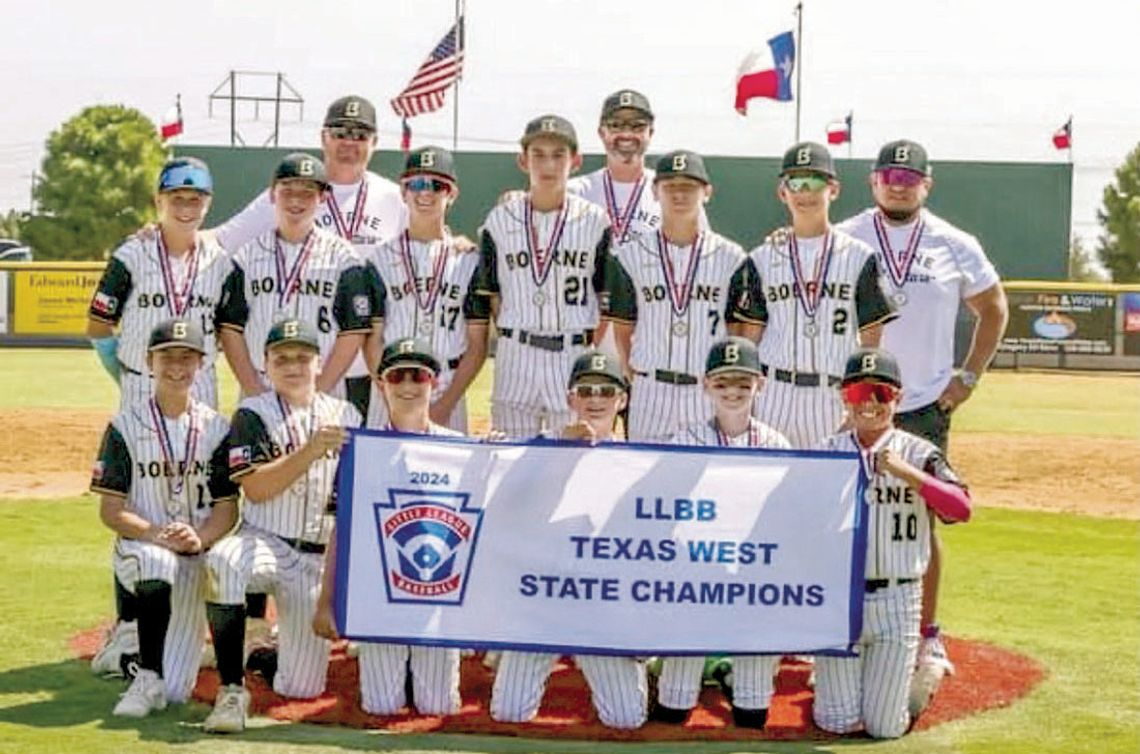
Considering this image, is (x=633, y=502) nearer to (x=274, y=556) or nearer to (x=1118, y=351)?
(x=274, y=556)

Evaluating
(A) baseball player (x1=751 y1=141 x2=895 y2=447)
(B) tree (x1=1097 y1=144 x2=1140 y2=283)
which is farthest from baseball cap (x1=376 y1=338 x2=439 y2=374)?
(B) tree (x1=1097 y1=144 x2=1140 y2=283)

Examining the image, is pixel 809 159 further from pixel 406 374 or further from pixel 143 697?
pixel 143 697

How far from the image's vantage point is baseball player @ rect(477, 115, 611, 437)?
747 cm

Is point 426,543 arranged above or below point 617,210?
below

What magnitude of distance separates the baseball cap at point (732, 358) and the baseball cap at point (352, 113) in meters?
2.20

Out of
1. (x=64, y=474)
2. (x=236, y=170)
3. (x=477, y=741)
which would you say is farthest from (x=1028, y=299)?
(x=477, y=741)

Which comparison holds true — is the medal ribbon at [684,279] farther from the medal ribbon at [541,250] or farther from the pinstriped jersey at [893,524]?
the pinstriped jersey at [893,524]

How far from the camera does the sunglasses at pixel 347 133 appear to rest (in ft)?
25.9

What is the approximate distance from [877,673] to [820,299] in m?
1.50

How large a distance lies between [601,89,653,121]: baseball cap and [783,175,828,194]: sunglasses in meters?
1.01

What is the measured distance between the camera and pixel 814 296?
7.07 m

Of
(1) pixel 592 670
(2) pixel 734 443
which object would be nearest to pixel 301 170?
(2) pixel 734 443

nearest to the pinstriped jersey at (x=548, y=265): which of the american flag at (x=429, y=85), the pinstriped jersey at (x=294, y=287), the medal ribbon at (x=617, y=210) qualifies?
the medal ribbon at (x=617, y=210)

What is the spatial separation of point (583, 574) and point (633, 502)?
33cm
